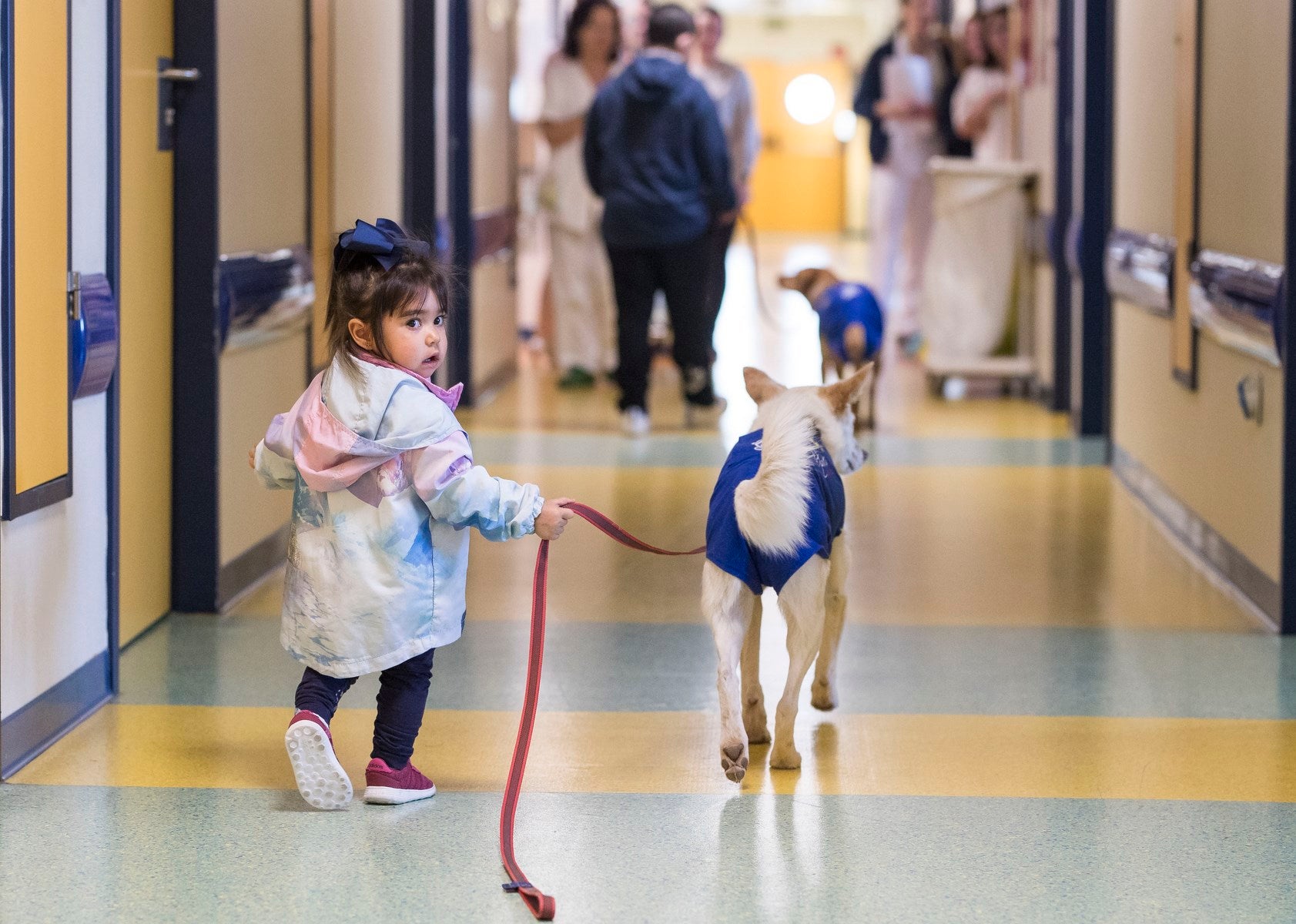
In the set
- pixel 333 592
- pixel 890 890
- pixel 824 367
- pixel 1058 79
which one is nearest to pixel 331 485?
pixel 333 592

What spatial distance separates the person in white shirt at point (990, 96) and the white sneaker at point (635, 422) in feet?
11.4

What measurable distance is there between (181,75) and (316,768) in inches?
85.8

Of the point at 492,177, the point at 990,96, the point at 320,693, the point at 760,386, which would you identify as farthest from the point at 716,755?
the point at 990,96

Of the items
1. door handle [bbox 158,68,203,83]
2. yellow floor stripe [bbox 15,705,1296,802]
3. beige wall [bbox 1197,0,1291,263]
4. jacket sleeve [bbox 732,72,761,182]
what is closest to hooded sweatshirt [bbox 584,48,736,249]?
jacket sleeve [bbox 732,72,761,182]

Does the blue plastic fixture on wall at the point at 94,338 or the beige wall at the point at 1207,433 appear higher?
the blue plastic fixture on wall at the point at 94,338

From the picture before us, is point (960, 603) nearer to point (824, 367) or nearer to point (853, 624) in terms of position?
point (853, 624)

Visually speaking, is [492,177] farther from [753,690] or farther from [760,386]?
[753,690]

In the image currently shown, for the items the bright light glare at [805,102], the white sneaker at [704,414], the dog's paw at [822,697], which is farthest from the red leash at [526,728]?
the bright light glare at [805,102]

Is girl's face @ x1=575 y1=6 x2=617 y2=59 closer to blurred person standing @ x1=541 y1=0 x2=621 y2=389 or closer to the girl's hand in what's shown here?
blurred person standing @ x1=541 y1=0 x2=621 y2=389

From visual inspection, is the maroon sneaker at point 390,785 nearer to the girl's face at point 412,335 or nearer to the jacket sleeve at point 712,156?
the girl's face at point 412,335

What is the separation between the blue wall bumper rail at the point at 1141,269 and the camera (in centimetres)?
622

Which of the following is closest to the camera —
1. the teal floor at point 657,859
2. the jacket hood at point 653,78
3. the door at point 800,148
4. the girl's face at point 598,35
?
the teal floor at point 657,859

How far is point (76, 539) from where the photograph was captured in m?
3.83

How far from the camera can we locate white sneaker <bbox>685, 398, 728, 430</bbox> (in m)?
8.41
